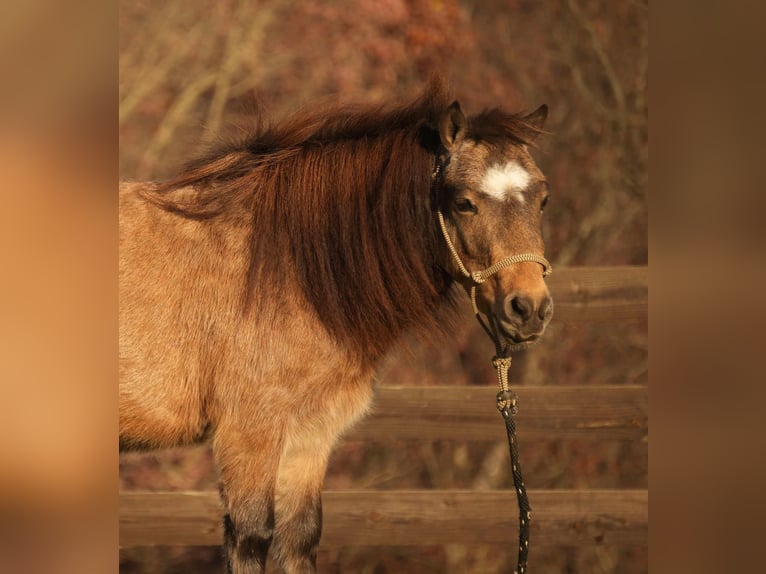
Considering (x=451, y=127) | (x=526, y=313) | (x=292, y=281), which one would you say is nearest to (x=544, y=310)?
(x=526, y=313)

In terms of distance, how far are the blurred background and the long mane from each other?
44 cm

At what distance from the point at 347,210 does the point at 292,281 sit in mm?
209

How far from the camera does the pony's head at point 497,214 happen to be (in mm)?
1577

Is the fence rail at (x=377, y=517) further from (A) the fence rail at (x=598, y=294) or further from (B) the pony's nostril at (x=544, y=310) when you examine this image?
(B) the pony's nostril at (x=544, y=310)

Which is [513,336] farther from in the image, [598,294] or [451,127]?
[598,294]

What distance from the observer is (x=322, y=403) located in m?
1.75

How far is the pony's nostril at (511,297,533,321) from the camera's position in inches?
61.2

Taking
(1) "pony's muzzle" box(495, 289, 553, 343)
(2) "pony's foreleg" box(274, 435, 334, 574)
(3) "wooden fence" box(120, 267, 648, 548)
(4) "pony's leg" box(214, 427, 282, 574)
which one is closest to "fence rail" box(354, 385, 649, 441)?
(3) "wooden fence" box(120, 267, 648, 548)

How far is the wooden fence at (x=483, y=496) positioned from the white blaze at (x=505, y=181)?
2.93 feet

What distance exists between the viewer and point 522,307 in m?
1.56

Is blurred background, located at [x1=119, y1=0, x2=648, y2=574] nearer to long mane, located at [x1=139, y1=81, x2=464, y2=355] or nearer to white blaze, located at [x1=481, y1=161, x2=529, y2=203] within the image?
long mane, located at [x1=139, y1=81, x2=464, y2=355]

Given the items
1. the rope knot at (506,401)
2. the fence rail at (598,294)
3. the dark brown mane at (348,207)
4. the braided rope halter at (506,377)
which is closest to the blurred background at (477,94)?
the fence rail at (598,294)
